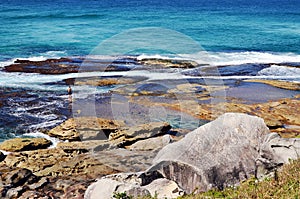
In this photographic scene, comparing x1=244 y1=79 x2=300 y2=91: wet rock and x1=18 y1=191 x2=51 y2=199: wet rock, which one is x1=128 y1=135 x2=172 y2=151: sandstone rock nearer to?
x1=18 y1=191 x2=51 y2=199: wet rock

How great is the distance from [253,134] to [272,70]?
2194cm

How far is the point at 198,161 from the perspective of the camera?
910 centimetres

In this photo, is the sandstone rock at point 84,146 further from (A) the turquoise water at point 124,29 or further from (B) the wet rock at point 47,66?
(A) the turquoise water at point 124,29

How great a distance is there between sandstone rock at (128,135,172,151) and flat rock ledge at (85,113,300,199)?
3546 mm

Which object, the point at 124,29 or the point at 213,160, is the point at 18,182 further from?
the point at 124,29

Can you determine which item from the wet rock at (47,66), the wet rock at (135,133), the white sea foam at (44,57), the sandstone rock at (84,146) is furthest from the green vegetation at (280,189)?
the white sea foam at (44,57)

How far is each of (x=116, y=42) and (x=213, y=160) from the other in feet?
119

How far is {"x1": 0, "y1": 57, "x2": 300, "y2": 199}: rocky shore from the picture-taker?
Result: 9.10 m

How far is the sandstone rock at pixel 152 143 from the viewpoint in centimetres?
1362

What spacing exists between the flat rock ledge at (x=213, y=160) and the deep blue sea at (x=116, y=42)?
8.80 meters

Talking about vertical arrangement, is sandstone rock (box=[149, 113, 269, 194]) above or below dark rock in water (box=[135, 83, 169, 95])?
above

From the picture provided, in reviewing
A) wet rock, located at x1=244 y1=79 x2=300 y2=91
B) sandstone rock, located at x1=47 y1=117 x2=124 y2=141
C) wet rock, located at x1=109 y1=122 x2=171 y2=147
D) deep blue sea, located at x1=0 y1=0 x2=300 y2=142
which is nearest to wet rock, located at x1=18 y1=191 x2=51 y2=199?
wet rock, located at x1=109 y1=122 x2=171 y2=147

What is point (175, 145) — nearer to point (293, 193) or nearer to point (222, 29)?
point (293, 193)

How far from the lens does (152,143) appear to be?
13.9 m
